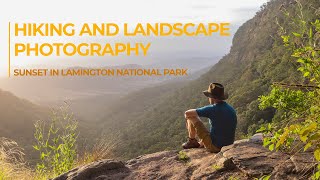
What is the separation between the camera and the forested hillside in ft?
139

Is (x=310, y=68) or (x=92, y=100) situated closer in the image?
(x=310, y=68)

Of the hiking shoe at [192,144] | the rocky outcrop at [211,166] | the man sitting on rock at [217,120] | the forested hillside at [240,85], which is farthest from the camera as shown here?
the forested hillside at [240,85]

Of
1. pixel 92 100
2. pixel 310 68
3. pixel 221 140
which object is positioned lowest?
pixel 92 100

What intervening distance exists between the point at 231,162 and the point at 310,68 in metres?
1.86

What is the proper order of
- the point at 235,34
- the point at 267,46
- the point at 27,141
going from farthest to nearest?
the point at 235,34 → the point at 267,46 → the point at 27,141

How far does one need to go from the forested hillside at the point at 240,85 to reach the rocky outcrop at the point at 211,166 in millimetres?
29658

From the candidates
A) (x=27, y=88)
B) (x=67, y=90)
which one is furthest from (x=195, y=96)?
(x=67, y=90)

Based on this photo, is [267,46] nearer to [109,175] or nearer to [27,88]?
[109,175]

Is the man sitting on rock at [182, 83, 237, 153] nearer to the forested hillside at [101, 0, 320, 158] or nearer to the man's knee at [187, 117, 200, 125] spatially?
the man's knee at [187, 117, 200, 125]

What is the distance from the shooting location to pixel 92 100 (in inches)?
5546

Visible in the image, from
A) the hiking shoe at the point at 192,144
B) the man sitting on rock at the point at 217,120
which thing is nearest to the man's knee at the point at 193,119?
the man sitting on rock at the point at 217,120

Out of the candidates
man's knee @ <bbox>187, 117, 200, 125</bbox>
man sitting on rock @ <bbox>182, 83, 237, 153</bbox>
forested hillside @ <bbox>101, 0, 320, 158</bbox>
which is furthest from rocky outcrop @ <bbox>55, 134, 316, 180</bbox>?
forested hillside @ <bbox>101, 0, 320, 158</bbox>

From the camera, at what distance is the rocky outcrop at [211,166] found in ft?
12.7

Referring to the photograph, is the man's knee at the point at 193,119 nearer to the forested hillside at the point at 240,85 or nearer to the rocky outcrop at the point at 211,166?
the rocky outcrop at the point at 211,166
